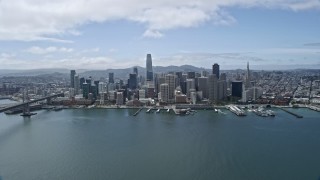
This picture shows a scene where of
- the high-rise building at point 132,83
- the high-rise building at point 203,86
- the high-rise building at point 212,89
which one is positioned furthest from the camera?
the high-rise building at point 132,83

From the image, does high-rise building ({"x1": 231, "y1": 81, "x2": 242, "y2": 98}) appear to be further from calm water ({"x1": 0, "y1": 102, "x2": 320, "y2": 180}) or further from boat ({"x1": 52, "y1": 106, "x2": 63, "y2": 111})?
boat ({"x1": 52, "y1": 106, "x2": 63, "y2": 111})

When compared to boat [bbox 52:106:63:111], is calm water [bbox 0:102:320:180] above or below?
below

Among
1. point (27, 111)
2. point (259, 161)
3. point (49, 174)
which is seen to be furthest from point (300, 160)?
point (27, 111)

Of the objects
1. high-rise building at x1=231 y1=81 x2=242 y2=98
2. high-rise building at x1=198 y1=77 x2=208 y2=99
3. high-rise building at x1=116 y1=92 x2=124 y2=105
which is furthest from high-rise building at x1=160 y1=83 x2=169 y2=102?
high-rise building at x1=231 y1=81 x2=242 y2=98

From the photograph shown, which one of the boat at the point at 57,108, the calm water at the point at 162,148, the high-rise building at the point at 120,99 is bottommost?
the calm water at the point at 162,148

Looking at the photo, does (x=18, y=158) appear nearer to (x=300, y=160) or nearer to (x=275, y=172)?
(x=275, y=172)

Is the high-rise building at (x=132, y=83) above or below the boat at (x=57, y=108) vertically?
above

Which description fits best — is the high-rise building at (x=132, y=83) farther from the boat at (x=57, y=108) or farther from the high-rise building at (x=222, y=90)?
the boat at (x=57, y=108)

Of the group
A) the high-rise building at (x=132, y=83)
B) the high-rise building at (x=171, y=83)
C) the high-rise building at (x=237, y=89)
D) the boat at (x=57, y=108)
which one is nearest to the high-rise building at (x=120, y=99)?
the high-rise building at (x=171, y=83)
